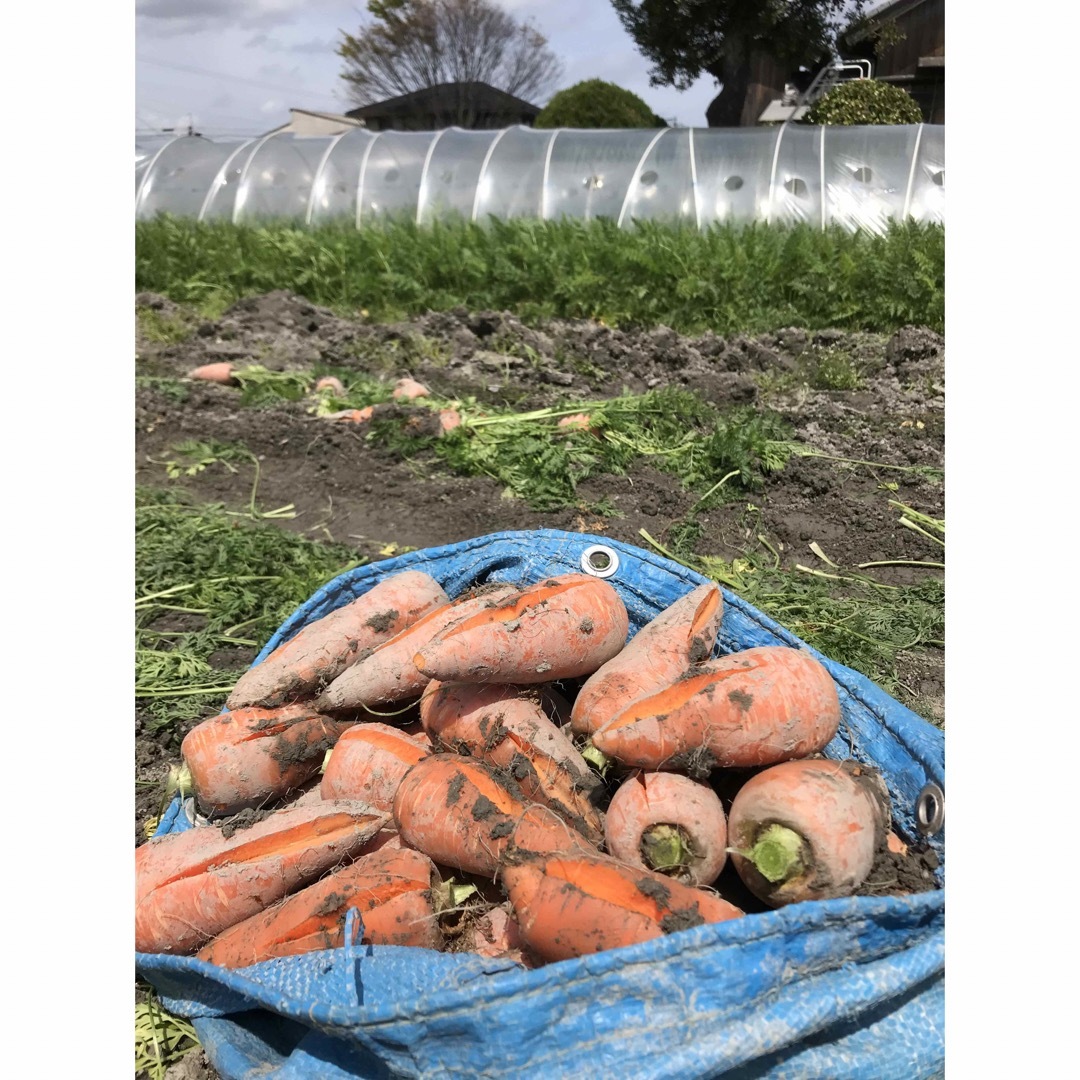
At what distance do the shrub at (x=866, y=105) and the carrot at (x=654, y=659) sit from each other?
1546cm

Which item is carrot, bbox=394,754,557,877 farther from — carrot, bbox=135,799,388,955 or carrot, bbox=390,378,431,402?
carrot, bbox=390,378,431,402

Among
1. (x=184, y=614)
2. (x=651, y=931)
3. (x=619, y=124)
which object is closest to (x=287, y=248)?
(x=184, y=614)

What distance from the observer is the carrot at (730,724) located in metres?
1.71

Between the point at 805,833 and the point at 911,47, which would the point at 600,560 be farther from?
the point at 911,47

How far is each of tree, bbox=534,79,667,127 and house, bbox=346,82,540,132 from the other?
7.64 metres

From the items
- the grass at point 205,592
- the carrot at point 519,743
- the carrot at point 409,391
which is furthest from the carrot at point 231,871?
the carrot at point 409,391

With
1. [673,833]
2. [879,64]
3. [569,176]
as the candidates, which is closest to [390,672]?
[673,833]

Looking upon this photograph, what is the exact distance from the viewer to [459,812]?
1675 millimetres

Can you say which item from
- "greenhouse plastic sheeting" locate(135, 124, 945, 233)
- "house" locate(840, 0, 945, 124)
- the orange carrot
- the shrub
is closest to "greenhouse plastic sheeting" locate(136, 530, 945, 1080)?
the orange carrot

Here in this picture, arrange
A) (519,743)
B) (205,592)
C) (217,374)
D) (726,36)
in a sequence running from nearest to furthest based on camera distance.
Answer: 1. (519,743)
2. (205,592)
3. (217,374)
4. (726,36)

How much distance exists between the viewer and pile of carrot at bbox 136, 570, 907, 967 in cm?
152

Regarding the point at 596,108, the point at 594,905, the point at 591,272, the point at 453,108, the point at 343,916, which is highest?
the point at 453,108

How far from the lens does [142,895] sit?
1.72 meters

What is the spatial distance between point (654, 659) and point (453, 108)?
33.5 m
